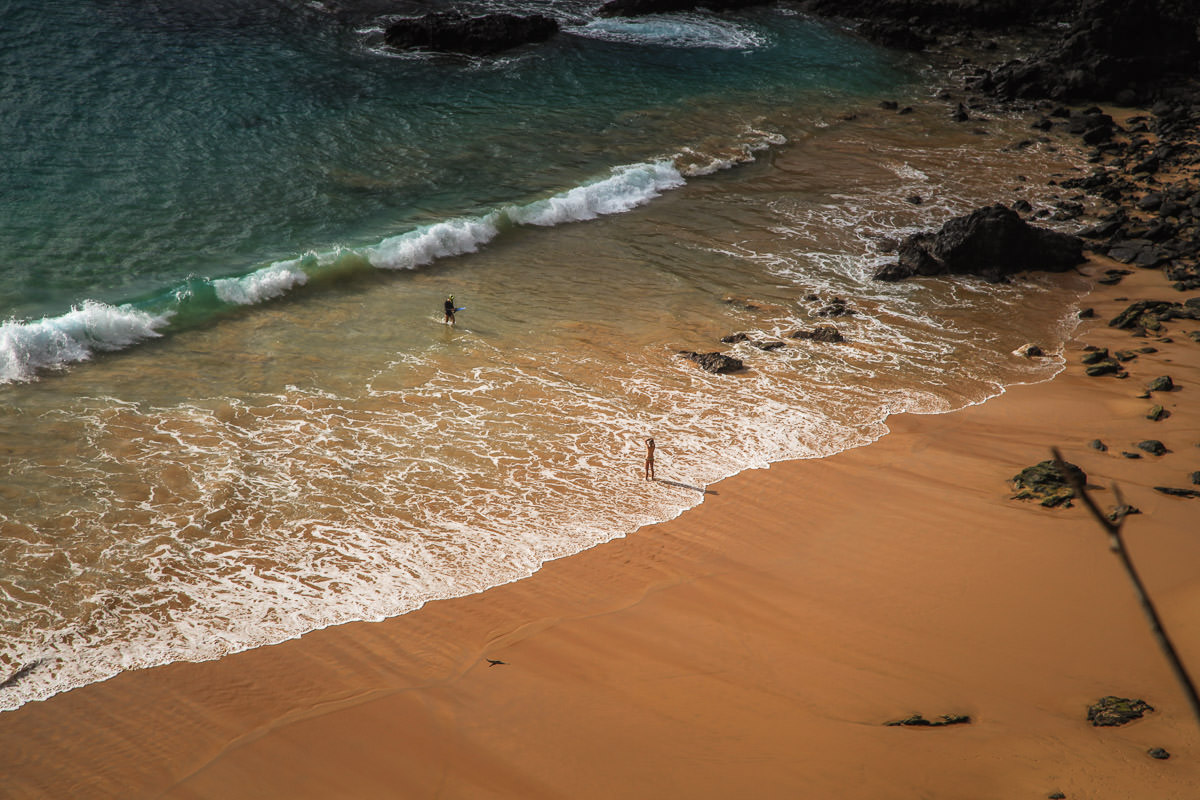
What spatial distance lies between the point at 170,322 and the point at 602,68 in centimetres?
2213

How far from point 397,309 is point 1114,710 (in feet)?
45.4

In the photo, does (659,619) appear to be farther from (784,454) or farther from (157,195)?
(157,195)

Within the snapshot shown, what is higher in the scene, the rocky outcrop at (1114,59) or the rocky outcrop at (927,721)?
the rocky outcrop at (1114,59)

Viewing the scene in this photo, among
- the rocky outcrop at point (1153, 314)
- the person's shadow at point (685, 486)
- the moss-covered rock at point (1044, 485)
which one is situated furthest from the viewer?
the rocky outcrop at point (1153, 314)

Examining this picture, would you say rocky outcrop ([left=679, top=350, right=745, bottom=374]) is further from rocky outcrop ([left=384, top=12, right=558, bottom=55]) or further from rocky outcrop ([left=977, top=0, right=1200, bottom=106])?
rocky outcrop ([left=977, top=0, right=1200, bottom=106])

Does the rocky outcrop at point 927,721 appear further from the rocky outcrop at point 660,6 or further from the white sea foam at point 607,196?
the rocky outcrop at point 660,6

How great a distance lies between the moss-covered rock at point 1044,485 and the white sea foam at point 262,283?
14087mm

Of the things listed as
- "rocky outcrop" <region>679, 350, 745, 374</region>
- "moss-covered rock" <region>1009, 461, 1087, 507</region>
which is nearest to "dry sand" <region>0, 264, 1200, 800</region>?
"moss-covered rock" <region>1009, 461, 1087, 507</region>

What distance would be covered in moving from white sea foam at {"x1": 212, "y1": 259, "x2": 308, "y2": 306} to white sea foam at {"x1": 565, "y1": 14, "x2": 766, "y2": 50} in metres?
23.9

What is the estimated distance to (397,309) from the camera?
17.7 m

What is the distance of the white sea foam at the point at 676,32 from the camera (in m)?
38.3

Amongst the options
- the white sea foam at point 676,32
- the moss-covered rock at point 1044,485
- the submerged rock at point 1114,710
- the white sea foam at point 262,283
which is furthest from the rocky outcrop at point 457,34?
the submerged rock at point 1114,710

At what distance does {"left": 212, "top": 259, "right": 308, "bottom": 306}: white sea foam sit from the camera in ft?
57.7

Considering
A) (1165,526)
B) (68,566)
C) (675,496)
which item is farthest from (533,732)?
(1165,526)
